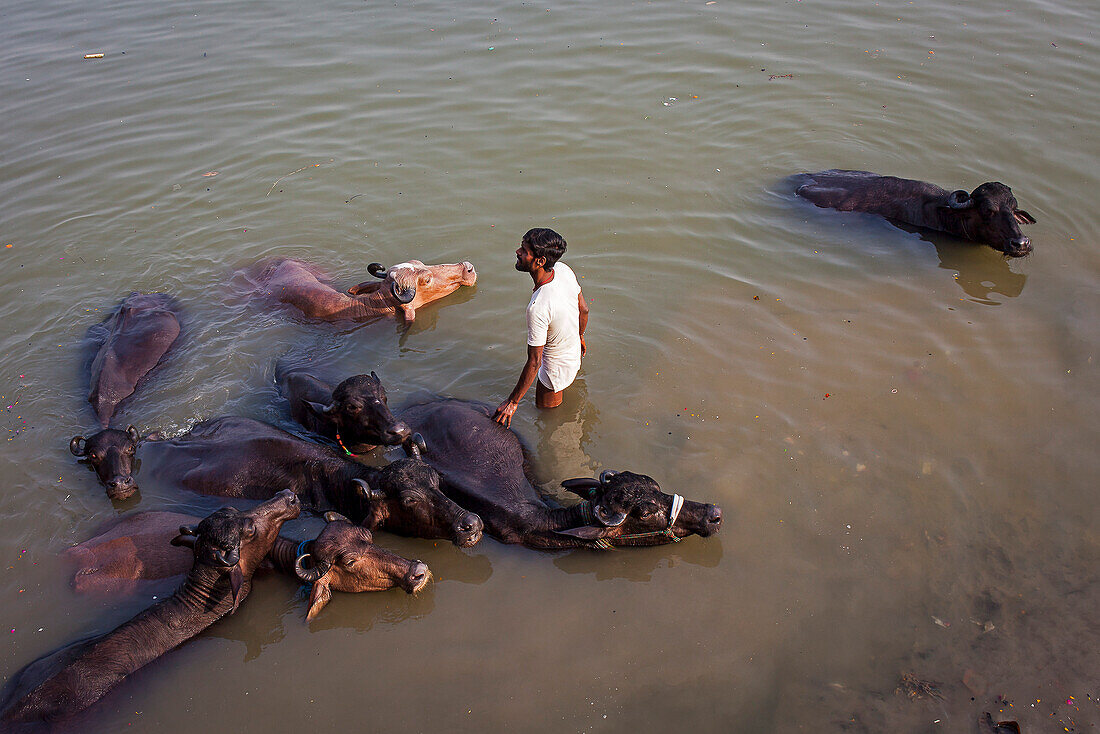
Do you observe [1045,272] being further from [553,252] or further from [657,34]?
[657,34]

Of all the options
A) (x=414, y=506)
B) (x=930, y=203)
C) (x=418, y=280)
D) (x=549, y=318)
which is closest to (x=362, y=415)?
(x=414, y=506)

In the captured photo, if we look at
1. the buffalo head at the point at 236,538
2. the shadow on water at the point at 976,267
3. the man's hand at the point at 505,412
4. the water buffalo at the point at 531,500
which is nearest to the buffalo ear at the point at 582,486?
the water buffalo at the point at 531,500

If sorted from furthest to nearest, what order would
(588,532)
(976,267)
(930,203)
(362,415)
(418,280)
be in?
(930,203) < (976,267) < (418,280) < (362,415) < (588,532)

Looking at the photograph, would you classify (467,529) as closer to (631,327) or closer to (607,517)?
(607,517)

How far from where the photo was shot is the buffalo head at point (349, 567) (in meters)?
5.77

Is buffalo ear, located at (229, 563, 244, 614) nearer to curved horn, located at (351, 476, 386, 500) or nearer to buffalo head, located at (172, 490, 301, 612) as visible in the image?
buffalo head, located at (172, 490, 301, 612)

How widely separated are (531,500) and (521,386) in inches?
40.3

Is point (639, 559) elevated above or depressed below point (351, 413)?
below

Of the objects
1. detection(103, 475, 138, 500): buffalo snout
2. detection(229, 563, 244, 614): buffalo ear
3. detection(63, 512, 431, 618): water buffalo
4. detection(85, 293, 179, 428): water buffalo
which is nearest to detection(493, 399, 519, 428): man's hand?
detection(63, 512, 431, 618): water buffalo

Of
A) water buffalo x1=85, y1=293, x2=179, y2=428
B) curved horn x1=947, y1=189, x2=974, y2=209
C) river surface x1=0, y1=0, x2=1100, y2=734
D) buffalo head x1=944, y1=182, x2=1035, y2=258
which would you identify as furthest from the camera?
curved horn x1=947, y1=189, x2=974, y2=209

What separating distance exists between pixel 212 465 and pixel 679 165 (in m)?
7.57

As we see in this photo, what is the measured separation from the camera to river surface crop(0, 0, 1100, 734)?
538 cm

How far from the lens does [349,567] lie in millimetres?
5844

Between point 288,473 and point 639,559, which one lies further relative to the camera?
point 288,473
